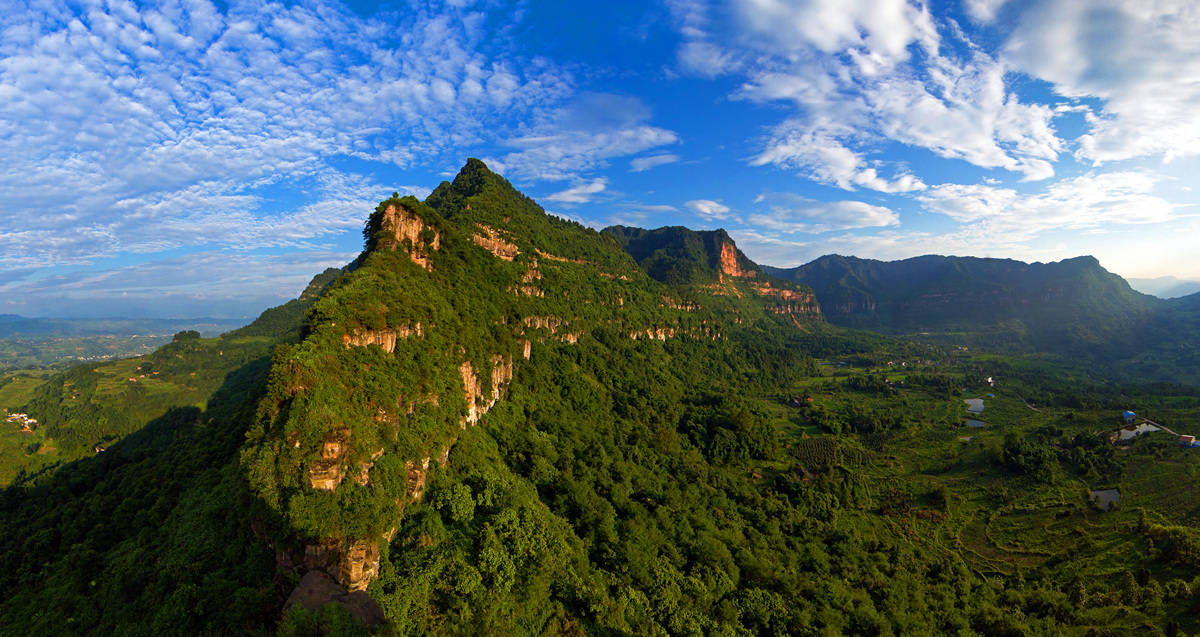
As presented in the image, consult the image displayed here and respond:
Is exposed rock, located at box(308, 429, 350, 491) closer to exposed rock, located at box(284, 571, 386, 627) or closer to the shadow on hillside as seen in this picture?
the shadow on hillside

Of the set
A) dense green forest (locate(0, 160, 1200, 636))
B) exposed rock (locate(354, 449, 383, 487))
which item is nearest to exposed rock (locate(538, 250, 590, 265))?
dense green forest (locate(0, 160, 1200, 636))

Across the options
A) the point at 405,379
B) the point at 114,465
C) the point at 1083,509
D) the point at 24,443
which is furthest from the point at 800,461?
the point at 24,443

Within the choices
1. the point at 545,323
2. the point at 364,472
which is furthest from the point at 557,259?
the point at 364,472

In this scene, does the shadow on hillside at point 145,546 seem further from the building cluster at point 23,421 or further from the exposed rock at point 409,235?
the building cluster at point 23,421

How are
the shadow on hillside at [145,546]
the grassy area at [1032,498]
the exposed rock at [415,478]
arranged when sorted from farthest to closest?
the grassy area at [1032,498]
the exposed rock at [415,478]
the shadow on hillside at [145,546]

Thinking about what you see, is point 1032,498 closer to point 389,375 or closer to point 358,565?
point 358,565

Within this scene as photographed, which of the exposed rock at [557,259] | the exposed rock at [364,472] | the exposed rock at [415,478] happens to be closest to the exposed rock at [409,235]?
the exposed rock at [415,478]

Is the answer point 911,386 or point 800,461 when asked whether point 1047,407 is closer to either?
point 911,386
